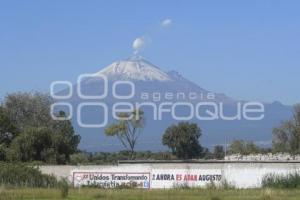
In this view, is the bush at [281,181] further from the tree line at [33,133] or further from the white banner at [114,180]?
the tree line at [33,133]

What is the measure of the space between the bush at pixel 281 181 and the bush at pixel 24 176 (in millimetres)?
15835

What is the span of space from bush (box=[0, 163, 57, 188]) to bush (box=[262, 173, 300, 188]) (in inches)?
623

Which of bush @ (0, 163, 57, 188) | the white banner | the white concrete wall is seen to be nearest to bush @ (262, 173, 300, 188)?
the white concrete wall

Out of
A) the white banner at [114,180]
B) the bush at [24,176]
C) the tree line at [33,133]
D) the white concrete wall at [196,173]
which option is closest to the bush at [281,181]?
the white concrete wall at [196,173]

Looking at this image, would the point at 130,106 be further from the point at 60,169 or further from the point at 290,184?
the point at 290,184

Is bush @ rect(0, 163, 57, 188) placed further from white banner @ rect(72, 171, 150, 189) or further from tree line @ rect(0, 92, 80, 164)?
tree line @ rect(0, 92, 80, 164)

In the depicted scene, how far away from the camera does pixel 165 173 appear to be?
189 feet

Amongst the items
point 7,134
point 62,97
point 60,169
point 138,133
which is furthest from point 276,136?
point 60,169

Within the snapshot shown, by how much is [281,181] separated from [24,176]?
19.9 m

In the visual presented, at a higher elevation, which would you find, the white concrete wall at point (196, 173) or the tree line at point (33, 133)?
the tree line at point (33, 133)

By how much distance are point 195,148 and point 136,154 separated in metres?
9.34

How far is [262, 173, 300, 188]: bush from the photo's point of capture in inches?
2116

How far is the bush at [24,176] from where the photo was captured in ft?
188

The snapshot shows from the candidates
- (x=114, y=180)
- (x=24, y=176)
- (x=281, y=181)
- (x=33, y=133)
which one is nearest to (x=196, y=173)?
(x=114, y=180)
